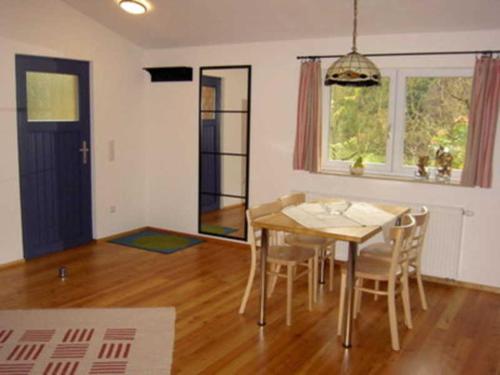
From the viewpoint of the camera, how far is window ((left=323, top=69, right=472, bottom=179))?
4.72 meters

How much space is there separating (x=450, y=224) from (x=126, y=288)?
289cm

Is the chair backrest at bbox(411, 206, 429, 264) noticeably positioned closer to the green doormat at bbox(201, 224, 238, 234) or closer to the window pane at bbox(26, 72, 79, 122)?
the green doormat at bbox(201, 224, 238, 234)

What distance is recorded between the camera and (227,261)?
5305 mm

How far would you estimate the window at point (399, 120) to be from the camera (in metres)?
4.72

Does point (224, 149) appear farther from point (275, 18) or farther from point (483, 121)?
point (483, 121)

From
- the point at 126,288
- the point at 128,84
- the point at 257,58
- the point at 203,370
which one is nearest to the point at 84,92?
the point at 128,84

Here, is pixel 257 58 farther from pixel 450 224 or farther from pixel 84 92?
pixel 450 224

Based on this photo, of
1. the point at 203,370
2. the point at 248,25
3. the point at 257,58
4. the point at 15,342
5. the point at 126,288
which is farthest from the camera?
the point at 257,58

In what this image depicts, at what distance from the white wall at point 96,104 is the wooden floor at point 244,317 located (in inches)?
26.0

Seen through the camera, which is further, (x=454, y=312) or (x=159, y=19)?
(x=159, y=19)

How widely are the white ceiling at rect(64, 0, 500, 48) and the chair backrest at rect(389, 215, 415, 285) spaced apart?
68.9 inches

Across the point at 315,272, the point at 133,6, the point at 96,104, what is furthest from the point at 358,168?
the point at 96,104

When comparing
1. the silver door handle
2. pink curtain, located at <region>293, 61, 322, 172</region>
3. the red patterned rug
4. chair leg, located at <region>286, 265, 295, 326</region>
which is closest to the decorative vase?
pink curtain, located at <region>293, 61, 322, 172</region>

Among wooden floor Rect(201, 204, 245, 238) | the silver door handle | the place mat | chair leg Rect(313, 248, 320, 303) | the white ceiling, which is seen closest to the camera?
the place mat
